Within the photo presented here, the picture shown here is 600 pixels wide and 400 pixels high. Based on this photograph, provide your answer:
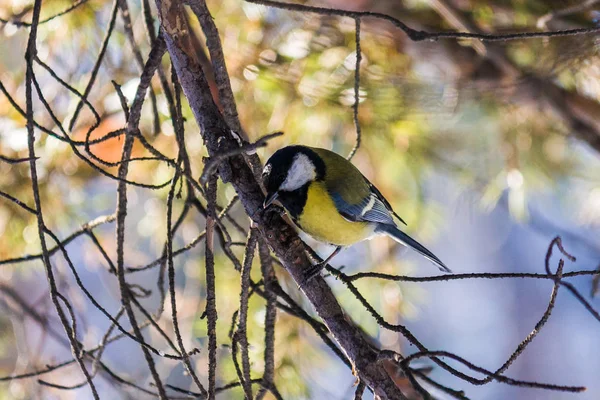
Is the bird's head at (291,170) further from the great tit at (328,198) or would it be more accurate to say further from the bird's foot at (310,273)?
the bird's foot at (310,273)

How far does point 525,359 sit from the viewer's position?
4875 mm

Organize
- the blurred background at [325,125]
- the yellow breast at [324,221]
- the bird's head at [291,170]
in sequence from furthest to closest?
the blurred background at [325,125]
the yellow breast at [324,221]
the bird's head at [291,170]

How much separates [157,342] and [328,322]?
1.33 meters

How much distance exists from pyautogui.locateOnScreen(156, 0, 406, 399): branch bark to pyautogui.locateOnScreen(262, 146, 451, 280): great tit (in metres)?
0.31

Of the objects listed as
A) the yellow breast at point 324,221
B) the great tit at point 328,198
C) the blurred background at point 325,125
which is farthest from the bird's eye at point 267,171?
the blurred background at point 325,125

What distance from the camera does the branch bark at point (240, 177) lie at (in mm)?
743

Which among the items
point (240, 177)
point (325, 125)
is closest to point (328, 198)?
point (325, 125)

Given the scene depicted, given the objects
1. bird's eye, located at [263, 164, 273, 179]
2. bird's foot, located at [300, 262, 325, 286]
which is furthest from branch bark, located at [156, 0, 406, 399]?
bird's eye, located at [263, 164, 273, 179]

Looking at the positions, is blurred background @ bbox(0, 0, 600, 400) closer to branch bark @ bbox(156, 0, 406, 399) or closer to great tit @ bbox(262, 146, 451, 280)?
great tit @ bbox(262, 146, 451, 280)

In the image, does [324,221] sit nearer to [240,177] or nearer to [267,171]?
[267,171]

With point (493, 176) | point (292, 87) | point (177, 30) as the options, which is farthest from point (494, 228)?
point (177, 30)

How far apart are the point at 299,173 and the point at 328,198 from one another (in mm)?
82

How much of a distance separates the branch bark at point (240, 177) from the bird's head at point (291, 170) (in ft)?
0.69

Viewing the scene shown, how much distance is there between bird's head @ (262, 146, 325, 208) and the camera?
42.8 inches
